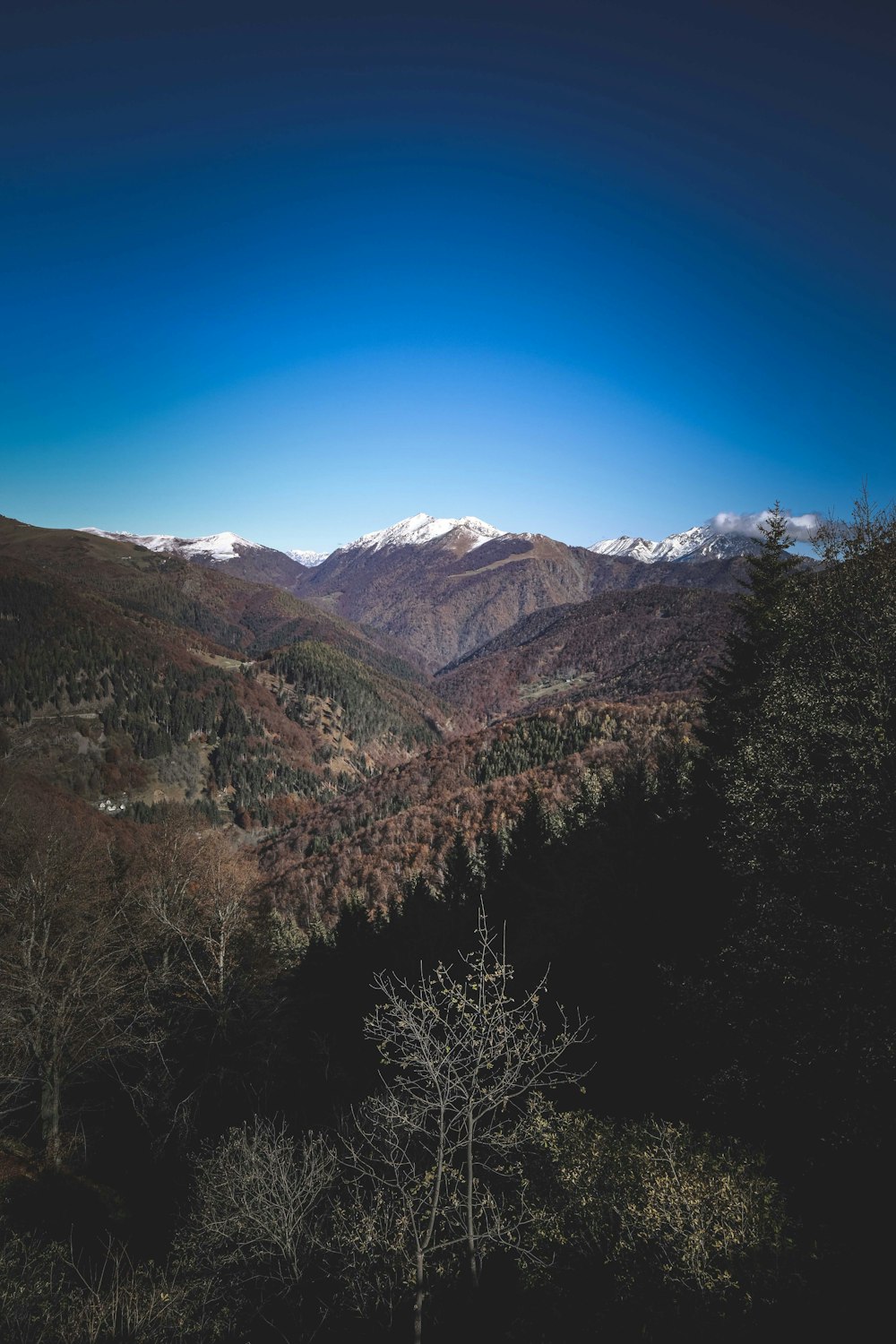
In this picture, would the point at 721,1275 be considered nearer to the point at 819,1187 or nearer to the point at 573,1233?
the point at 573,1233

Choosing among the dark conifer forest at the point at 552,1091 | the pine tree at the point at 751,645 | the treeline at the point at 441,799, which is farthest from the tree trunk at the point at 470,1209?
the treeline at the point at 441,799

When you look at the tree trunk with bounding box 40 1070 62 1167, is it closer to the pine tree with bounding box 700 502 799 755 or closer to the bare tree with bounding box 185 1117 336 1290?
the bare tree with bounding box 185 1117 336 1290

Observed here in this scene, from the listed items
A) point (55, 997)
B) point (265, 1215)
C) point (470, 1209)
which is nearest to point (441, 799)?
point (55, 997)

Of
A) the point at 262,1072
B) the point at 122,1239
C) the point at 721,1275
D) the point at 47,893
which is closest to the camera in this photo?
the point at 721,1275

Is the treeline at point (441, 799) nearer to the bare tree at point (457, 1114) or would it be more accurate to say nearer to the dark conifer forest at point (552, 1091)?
the dark conifer forest at point (552, 1091)

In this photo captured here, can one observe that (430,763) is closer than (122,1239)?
No

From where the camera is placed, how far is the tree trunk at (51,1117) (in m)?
19.5

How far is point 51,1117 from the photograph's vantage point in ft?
66.6

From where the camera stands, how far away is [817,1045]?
36.8 feet

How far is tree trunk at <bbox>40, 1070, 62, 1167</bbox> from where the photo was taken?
19500mm

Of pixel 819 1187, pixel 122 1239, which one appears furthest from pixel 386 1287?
pixel 122 1239

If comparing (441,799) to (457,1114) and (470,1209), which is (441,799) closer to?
(457,1114)

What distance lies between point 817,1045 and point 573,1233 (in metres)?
6.13

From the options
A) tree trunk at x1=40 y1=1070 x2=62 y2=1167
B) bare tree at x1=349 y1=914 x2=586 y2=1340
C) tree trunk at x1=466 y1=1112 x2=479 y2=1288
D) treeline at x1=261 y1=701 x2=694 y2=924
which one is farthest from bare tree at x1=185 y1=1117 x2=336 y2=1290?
treeline at x1=261 y1=701 x2=694 y2=924
